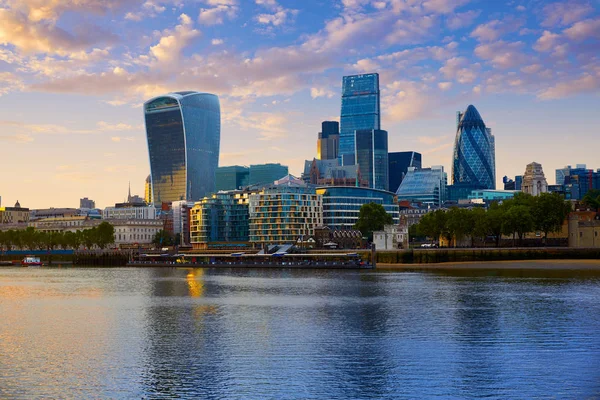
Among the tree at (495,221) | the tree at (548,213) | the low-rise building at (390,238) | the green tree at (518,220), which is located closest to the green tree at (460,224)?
the tree at (495,221)

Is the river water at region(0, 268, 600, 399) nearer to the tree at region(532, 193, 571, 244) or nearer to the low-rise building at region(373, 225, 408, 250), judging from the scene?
the tree at region(532, 193, 571, 244)

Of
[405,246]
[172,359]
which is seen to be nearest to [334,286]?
[172,359]

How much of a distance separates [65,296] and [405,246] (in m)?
107

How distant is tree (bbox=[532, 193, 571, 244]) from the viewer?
166 m

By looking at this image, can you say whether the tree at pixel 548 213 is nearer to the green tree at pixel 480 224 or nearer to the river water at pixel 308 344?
the green tree at pixel 480 224

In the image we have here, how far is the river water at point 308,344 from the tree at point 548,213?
68172mm

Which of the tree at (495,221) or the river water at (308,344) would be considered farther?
the tree at (495,221)

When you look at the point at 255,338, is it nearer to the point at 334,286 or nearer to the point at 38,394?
the point at 38,394

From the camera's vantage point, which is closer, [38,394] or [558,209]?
[38,394]

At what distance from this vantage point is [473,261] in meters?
160

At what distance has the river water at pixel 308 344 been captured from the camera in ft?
144

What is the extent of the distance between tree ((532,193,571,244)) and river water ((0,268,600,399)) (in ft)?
224

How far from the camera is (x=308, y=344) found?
57.3 meters

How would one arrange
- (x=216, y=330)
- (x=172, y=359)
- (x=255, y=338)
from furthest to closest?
1. (x=216, y=330)
2. (x=255, y=338)
3. (x=172, y=359)
